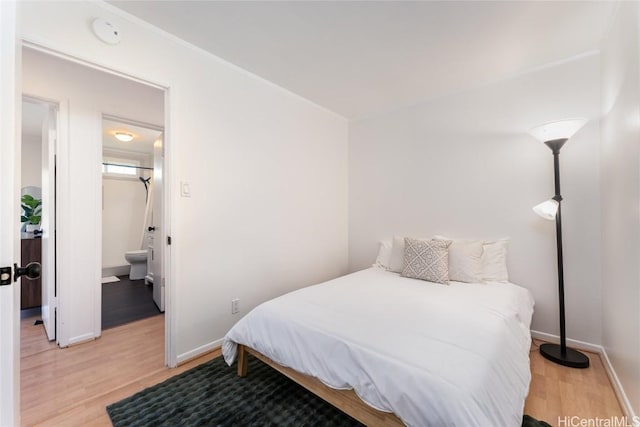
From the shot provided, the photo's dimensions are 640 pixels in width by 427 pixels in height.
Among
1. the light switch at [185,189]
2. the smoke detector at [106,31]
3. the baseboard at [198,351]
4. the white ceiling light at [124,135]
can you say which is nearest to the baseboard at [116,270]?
the white ceiling light at [124,135]

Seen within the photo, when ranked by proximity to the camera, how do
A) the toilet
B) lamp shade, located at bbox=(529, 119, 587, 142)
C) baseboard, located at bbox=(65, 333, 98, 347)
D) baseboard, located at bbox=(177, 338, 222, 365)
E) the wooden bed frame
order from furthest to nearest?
the toilet → baseboard, located at bbox=(65, 333, 98, 347) → baseboard, located at bbox=(177, 338, 222, 365) → lamp shade, located at bbox=(529, 119, 587, 142) → the wooden bed frame

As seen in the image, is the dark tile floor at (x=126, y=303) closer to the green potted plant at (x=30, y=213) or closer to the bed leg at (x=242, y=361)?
the green potted plant at (x=30, y=213)

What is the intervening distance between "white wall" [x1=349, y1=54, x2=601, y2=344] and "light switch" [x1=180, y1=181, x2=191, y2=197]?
2208mm

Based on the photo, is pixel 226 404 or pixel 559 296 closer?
pixel 226 404

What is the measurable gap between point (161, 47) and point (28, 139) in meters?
3.99

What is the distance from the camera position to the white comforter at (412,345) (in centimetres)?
111

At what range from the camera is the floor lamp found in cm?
205

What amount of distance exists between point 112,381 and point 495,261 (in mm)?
3171

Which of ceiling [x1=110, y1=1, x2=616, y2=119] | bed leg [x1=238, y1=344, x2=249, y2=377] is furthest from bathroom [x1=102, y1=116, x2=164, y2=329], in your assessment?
bed leg [x1=238, y1=344, x2=249, y2=377]

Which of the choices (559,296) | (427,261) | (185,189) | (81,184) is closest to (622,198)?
(559,296)

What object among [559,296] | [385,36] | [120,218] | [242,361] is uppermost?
[385,36]

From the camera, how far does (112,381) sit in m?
1.90

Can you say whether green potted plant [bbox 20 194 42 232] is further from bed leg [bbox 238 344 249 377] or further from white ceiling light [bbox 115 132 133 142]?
bed leg [bbox 238 344 249 377]

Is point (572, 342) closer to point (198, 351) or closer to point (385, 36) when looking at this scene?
point (385, 36)
